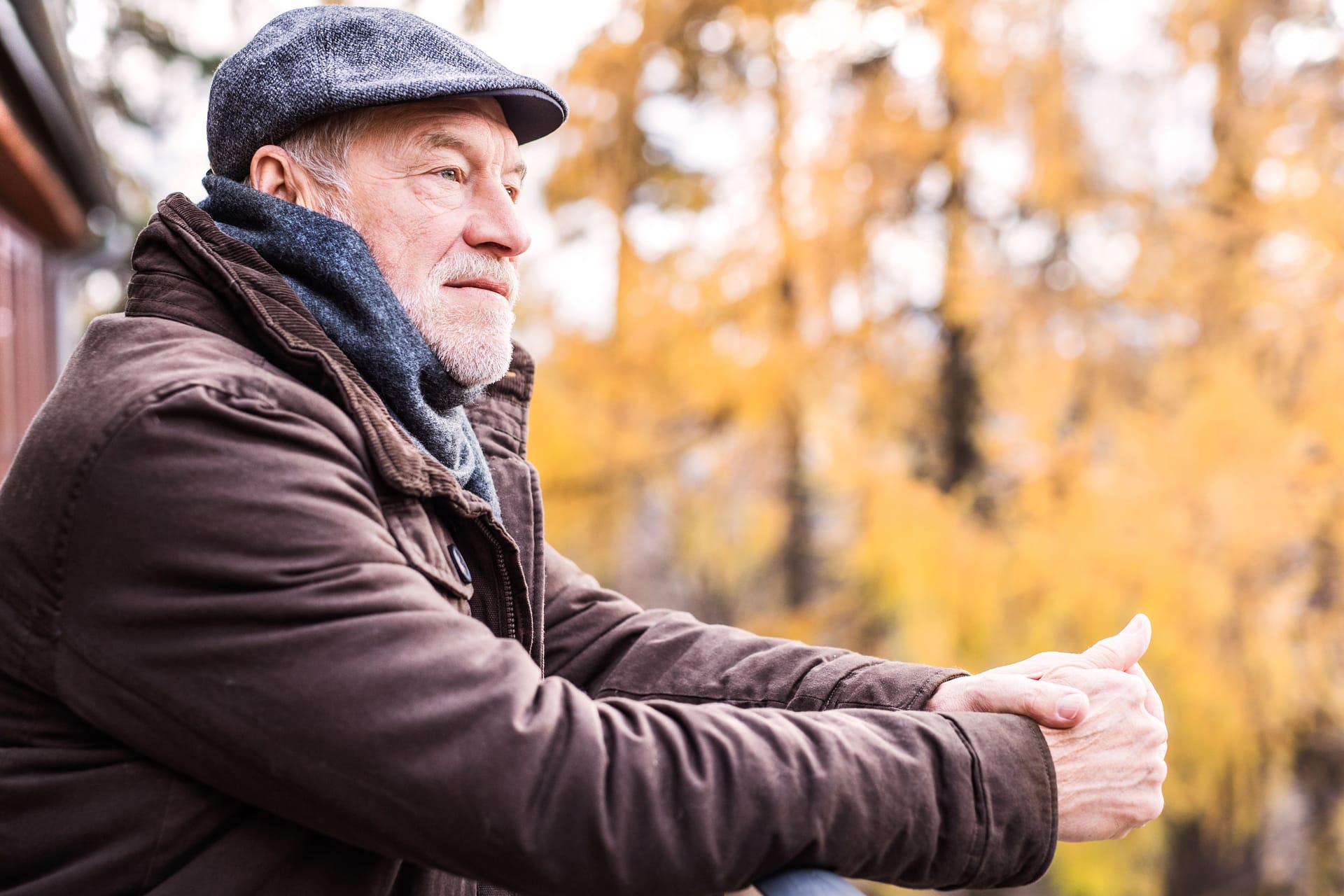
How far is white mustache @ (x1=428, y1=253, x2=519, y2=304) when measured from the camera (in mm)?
1436

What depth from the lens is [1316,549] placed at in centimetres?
493

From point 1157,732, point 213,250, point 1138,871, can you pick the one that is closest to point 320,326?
point 213,250

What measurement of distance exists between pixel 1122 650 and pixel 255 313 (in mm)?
1040

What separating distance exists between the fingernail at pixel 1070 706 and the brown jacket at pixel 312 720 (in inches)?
2.2

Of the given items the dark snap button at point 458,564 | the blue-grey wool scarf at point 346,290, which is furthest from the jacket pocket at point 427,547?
the blue-grey wool scarf at point 346,290

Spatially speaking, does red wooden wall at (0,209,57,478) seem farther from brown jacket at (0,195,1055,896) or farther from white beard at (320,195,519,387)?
brown jacket at (0,195,1055,896)

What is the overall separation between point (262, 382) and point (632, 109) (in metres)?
5.20

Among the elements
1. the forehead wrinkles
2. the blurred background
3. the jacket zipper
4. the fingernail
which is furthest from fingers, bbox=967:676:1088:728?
the blurred background

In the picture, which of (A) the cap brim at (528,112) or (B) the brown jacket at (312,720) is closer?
(B) the brown jacket at (312,720)

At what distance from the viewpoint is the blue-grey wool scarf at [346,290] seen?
4.12 ft

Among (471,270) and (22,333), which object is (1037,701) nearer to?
(471,270)

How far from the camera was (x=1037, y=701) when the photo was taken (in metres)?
1.17

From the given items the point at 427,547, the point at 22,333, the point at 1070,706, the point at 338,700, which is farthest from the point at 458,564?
the point at 22,333

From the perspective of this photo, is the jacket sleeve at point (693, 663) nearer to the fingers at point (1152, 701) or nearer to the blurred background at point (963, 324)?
the fingers at point (1152, 701)
